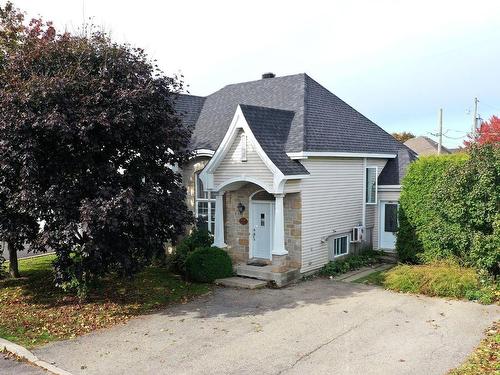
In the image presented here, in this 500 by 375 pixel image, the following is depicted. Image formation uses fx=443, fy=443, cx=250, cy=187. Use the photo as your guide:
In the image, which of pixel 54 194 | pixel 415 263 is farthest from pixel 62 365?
pixel 415 263

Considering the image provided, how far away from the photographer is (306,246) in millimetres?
15531

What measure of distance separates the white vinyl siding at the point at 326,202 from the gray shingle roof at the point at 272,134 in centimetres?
86

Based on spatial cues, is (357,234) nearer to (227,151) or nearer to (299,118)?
(299,118)

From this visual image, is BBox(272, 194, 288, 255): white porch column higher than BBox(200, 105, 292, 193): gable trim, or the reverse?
BBox(200, 105, 292, 193): gable trim

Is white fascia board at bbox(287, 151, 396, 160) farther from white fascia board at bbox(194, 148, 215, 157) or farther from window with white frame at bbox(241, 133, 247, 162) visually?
white fascia board at bbox(194, 148, 215, 157)

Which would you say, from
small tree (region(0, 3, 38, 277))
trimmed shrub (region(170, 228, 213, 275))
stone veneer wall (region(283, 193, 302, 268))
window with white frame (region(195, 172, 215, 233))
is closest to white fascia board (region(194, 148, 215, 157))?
window with white frame (region(195, 172, 215, 233))

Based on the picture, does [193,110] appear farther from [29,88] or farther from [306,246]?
[29,88]

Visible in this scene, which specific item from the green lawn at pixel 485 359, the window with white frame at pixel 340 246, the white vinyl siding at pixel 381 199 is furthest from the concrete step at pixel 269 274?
the green lawn at pixel 485 359

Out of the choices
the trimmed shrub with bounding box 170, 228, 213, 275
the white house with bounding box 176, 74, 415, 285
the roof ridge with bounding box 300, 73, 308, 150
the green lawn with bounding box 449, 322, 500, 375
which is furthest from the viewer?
the trimmed shrub with bounding box 170, 228, 213, 275

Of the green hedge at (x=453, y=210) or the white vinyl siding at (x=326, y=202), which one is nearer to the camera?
the green hedge at (x=453, y=210)

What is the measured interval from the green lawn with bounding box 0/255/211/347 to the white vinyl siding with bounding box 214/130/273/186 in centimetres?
394

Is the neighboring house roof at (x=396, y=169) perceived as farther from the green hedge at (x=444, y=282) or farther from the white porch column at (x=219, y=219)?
the white porch column at (x=219, y=219)

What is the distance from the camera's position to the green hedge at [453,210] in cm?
1284

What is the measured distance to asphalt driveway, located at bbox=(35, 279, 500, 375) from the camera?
330 inches
